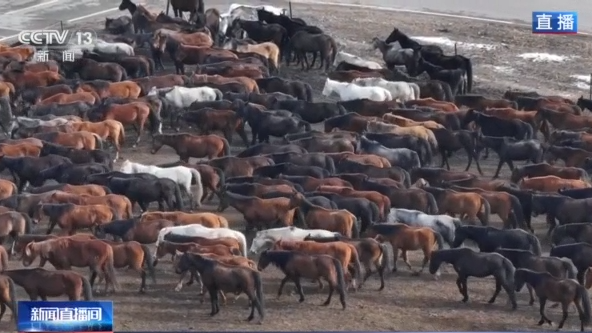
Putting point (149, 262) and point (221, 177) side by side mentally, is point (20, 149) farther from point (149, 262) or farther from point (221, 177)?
point (149, 262)

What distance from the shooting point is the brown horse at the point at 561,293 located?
680 inches

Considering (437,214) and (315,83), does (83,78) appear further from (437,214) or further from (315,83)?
(437,214)

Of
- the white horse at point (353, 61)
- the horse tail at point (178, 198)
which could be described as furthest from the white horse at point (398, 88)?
the horse tail at point (178, 198)

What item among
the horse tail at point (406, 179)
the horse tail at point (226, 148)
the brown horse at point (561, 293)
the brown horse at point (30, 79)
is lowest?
the brown horse at point (561, 293)

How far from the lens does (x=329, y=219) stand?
64.8 ft

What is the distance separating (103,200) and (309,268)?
12.6ft

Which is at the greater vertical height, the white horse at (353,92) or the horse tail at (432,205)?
the white horse at (353,92)

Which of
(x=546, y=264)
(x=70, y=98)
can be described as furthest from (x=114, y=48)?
(x=546, y=264)

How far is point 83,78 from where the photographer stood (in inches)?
1108

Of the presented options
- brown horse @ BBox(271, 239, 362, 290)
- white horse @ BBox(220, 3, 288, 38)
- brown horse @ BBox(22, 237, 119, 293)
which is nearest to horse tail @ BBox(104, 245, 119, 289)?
brown horse @ BBox(22, 237, 119, 293)

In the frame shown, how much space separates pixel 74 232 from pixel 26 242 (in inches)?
43.4

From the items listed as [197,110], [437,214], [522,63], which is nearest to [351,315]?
[437,214]

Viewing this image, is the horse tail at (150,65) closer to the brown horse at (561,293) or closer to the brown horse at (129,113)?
the brown horse at (129,113)

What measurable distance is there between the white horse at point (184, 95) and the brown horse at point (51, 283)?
29.3 ft
